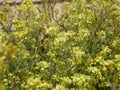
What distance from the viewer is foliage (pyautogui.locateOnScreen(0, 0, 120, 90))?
2.65 m

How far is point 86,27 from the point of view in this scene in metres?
3.30

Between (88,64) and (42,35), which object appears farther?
(42,35)

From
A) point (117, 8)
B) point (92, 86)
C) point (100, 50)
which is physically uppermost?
point (117, 8)

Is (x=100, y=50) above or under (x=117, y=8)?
under

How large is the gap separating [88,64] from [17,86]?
587mm

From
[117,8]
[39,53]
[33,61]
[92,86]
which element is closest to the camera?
[92,86]

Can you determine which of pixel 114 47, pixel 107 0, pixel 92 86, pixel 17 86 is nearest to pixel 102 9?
pixel 107 0

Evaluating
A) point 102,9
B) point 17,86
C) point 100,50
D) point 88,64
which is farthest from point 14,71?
point 102,9

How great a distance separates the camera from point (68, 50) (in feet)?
9.27

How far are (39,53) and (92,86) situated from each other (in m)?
0.75

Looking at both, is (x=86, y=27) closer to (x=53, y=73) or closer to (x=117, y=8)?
(x=117, y=8)

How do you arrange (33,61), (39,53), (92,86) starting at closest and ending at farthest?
(92,86)
(33,61)
(39,53)

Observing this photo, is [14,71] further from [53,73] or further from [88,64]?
[88,64]

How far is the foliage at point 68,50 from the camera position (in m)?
2.65
